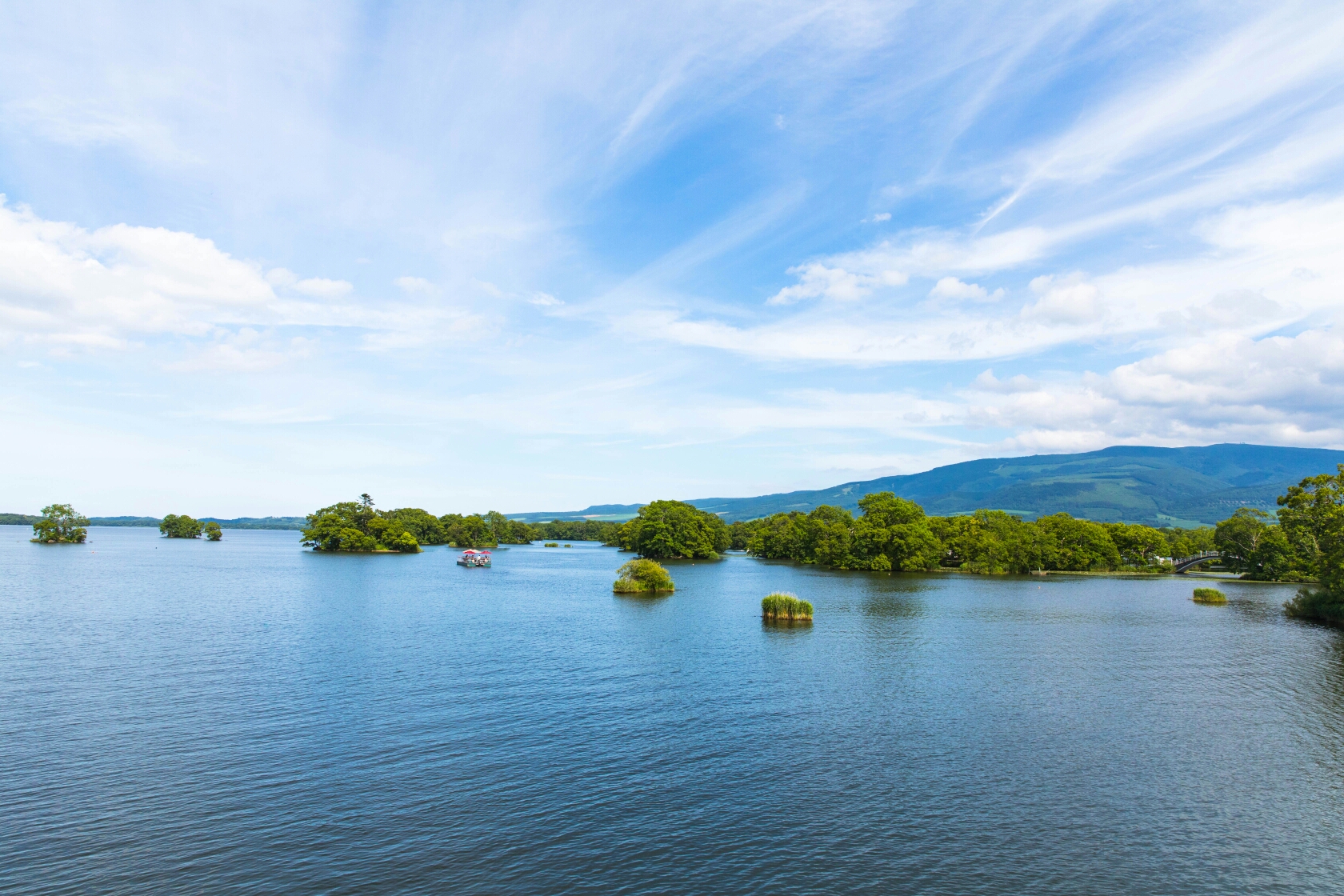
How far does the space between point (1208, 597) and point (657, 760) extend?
95600 mm

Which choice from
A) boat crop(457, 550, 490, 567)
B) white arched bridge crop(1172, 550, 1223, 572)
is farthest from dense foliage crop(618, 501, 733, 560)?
white arched bridge crop(1172, 550, 1223, 572)

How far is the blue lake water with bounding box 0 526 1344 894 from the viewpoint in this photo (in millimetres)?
20203

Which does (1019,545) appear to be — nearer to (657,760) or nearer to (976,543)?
(976,543)

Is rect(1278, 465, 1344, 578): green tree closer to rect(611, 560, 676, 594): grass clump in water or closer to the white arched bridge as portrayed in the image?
the white arched bridge

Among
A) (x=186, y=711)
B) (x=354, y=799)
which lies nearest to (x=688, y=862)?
(x=354, y=799)

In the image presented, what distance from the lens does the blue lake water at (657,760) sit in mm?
20203

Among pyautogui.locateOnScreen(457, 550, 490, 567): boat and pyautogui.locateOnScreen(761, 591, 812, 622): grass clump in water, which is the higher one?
pyautogui.locateOnScreen(457, 550, 490, 567): boat

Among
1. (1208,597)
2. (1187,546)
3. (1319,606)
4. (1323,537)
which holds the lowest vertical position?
(1208,597)

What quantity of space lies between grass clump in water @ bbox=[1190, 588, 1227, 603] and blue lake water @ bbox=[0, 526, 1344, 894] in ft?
104

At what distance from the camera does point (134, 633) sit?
53.4m

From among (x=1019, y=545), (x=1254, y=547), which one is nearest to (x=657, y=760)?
(x=1019, y=545)

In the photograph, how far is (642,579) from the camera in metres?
96.7

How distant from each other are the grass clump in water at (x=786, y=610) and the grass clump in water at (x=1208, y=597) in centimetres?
5904

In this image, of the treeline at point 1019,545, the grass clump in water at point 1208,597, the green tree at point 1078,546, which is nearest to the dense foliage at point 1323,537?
the grass clump in water at point 1208,597
